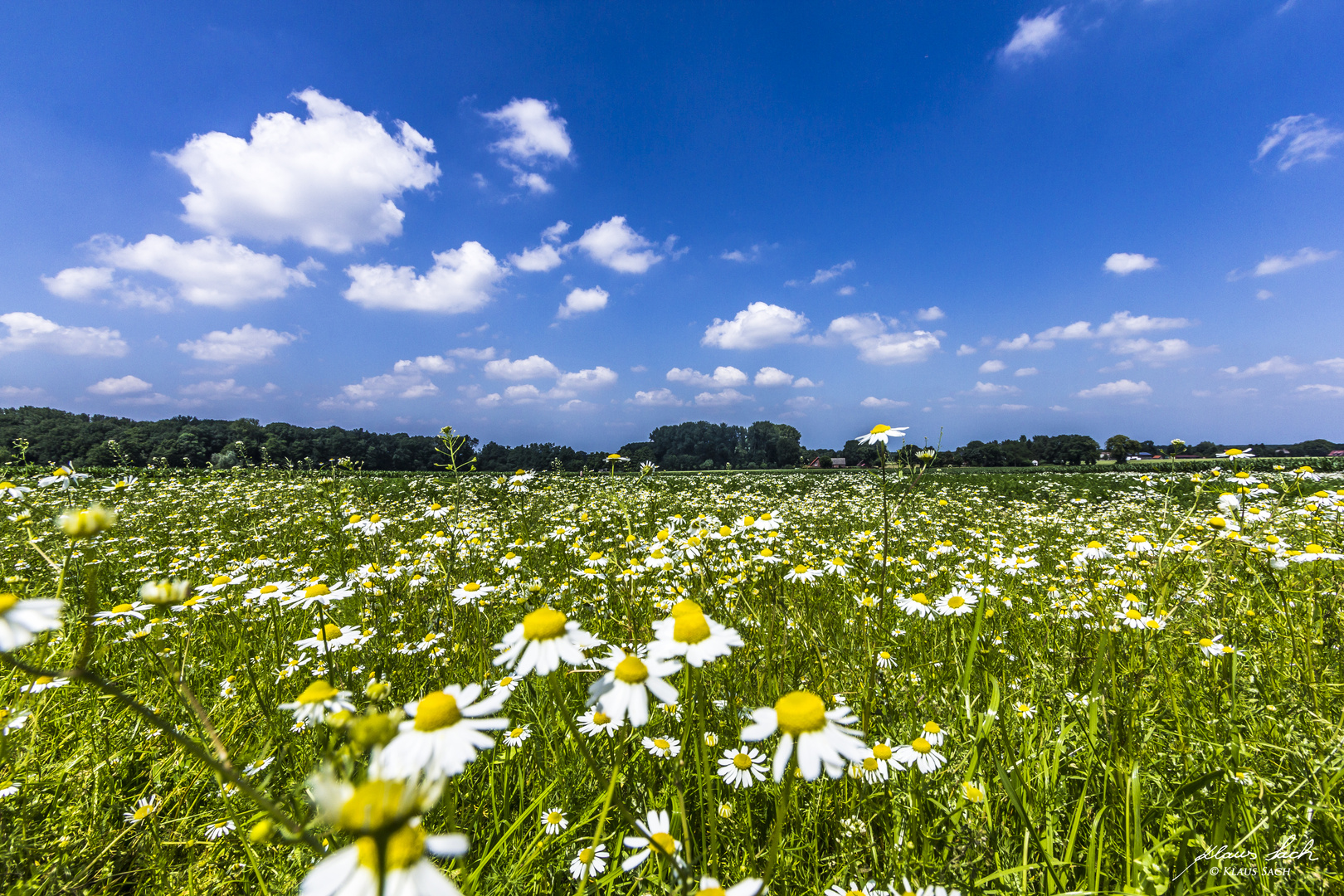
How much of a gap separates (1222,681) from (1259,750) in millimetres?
450

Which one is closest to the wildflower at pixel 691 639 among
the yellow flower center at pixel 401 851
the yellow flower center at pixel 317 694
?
the yellow flower center at pixel 401 851

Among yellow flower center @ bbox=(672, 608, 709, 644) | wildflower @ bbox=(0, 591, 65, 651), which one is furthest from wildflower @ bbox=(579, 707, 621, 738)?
wildflower @ bbox=(0, 591, 65, 651)

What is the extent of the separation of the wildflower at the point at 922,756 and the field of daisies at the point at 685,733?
14 mm

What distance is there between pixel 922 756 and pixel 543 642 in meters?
1.57

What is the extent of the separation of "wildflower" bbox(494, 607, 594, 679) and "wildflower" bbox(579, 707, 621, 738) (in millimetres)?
895

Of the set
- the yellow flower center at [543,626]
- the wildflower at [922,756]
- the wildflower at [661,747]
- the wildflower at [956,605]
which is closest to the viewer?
the yellow flower center at [543,626]

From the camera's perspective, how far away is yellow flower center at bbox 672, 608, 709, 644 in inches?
48.9

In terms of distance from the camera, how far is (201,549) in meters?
5.12

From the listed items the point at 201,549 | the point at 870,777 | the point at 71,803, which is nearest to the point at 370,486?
the point at 201,549

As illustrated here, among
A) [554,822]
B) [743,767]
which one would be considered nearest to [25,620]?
[554,822]

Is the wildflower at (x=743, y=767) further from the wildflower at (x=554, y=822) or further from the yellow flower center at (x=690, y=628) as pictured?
the yellow flower center at (x=690, y=628)

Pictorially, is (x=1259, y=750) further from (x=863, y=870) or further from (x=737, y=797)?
(x=737, y=797)

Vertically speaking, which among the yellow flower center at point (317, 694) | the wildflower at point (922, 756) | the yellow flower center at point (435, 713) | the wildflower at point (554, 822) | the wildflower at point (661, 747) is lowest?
the wildflower at point (554, 822)

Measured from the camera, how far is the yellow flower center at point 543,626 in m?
1.32
